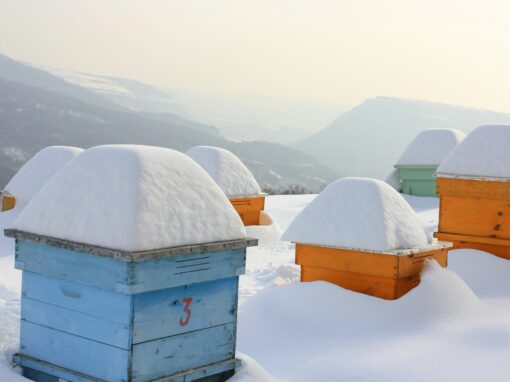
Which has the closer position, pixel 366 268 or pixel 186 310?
pixel 186 310

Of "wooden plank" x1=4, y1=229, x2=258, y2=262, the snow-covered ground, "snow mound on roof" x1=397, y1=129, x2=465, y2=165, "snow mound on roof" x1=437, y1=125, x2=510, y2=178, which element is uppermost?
"snow mound on roof" x1=397, y1=129, x2=465, y2=165

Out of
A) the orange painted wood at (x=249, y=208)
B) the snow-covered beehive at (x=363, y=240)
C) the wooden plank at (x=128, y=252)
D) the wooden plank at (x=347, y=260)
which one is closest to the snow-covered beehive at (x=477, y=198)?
the snow-covered beehive at (x=363, y=240)

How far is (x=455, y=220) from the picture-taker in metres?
9.48

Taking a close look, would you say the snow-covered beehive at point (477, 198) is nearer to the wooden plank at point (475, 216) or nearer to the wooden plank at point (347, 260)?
the wooden plank at point (475, 216)

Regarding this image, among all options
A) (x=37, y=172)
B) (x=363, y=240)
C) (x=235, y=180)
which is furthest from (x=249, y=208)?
(x=363, y=240)

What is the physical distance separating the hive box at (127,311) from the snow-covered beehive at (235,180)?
320 inches

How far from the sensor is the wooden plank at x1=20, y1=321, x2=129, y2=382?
3.76 meters

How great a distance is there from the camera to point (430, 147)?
57.6ft

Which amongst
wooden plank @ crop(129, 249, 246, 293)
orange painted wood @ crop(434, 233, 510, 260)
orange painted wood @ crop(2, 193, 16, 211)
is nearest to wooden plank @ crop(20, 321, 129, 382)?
wooden plank @ crop(129, 249, 246, 293)

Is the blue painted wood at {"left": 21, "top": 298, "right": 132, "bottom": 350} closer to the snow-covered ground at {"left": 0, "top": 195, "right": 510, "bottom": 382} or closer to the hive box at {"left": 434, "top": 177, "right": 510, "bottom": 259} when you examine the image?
the snow-covered ground at {"left": 0, "top": 195, "right": 510, "bottom": 382}

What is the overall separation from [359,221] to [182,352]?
3.61m

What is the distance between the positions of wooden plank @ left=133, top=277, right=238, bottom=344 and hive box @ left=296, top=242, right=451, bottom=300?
296 centimetres

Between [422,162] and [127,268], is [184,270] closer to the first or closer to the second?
[127,268]

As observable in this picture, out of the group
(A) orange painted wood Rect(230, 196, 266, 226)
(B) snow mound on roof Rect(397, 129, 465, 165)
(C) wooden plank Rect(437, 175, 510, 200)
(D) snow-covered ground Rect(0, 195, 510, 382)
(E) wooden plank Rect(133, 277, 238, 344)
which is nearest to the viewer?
(E) wooden plank Rect(133, 277, 238, 344)
